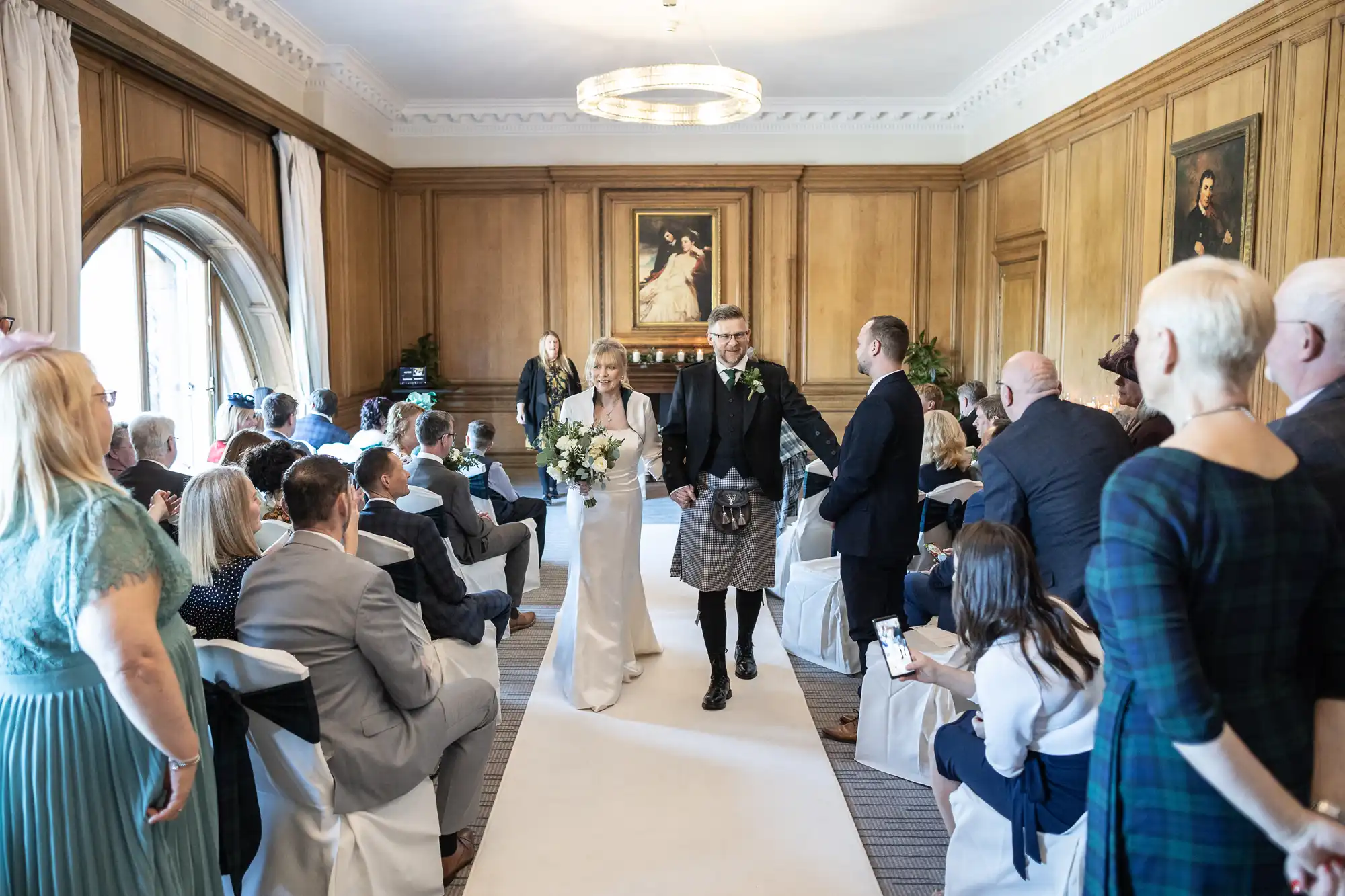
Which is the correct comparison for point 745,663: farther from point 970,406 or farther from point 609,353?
point 970,406

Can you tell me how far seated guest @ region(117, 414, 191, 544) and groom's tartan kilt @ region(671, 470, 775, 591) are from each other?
2.27 m

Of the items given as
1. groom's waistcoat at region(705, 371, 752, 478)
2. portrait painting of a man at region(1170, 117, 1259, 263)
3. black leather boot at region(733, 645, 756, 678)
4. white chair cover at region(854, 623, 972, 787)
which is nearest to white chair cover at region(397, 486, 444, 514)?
groom's waistcoat at region(705, 371, 752, 478)

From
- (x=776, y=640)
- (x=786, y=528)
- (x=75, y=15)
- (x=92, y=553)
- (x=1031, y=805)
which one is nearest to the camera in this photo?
(x=92, y=553)

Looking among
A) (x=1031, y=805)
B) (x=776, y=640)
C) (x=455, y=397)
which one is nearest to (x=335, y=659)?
(x=1031, y=805)

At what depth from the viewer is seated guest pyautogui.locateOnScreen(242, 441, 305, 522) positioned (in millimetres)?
3580

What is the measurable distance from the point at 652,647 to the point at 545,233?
24.2ft

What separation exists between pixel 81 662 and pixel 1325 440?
99.2 inches

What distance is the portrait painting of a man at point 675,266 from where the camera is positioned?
1113 centimetres

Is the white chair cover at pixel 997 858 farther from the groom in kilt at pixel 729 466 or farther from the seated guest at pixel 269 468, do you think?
the seated guest at pixel 269 468

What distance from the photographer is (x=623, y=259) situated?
36.7 ft

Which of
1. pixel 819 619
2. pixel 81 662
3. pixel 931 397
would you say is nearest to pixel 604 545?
pixel 819 619

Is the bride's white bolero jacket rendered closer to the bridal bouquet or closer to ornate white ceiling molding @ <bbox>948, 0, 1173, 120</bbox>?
the bridal bouquet

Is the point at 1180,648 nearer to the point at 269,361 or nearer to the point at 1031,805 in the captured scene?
the point at 1031,805

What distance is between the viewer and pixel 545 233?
36.6 feet
